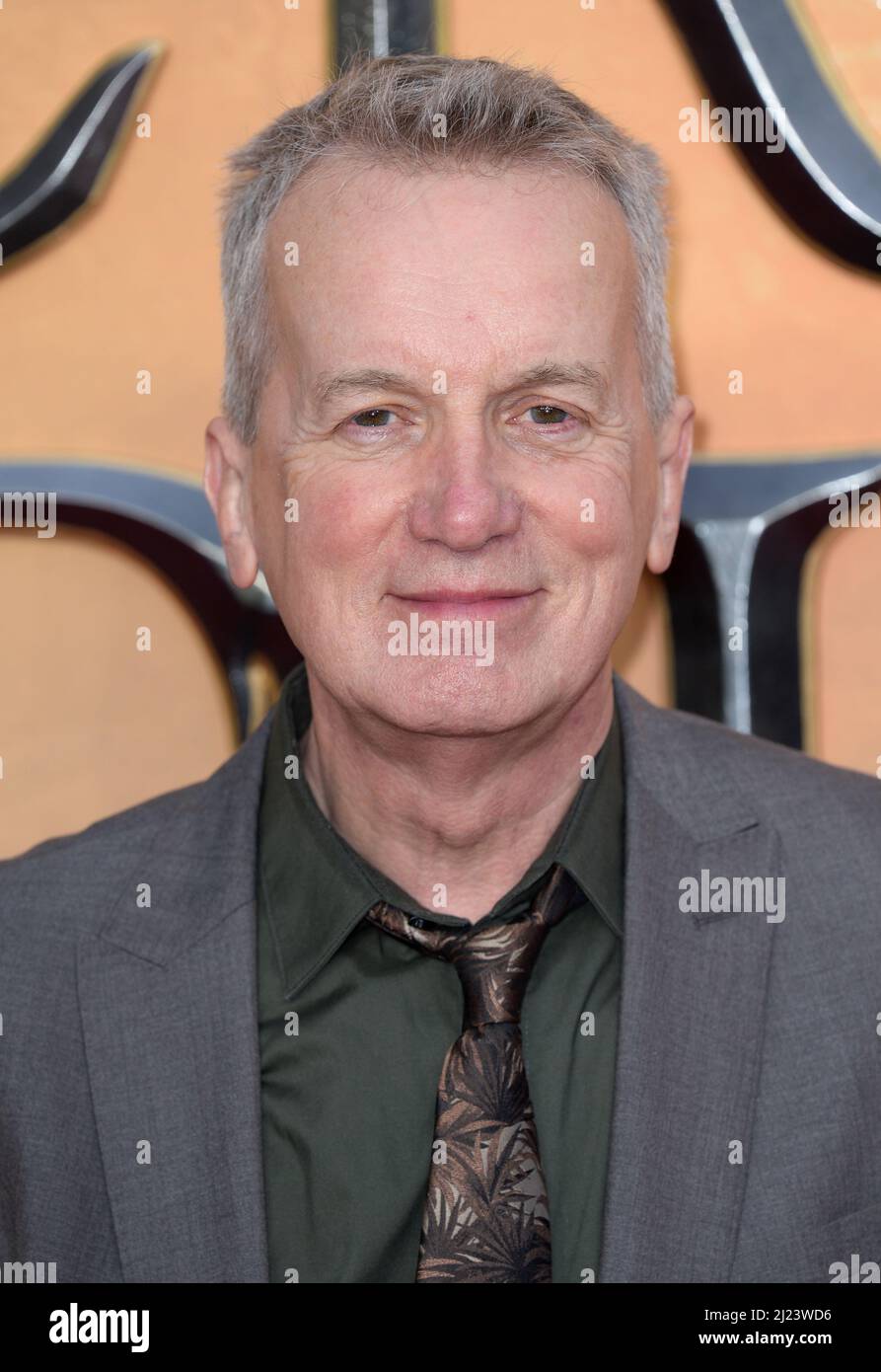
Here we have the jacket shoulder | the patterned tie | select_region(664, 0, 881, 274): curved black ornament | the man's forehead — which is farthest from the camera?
select_region(664, 0, 881, 274): curved black ornament

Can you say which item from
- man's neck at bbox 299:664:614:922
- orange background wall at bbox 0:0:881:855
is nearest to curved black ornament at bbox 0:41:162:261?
orange background wall at bbox 0:0:881:855

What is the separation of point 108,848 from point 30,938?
5.9 inches

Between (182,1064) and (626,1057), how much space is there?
0.50 meters

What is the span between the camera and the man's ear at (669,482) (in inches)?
75.2

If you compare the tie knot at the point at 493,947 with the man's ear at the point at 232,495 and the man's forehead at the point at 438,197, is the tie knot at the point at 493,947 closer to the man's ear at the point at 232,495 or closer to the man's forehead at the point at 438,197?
the man's ear at the point at 232,495

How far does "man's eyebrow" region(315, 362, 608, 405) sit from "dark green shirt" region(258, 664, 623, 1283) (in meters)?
0.49

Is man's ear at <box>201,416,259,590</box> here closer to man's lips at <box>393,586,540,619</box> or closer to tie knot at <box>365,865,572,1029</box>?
man's lips at <box>393,586,540,619</box>

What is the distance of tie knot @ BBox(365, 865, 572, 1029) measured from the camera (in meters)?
1.68

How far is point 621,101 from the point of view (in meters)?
2.37

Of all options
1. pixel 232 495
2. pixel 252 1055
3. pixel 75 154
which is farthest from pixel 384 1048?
pixel 75 154

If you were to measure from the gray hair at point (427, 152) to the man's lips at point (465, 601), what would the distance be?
0.34 meters

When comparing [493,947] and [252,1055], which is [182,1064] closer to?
[252,1055]
